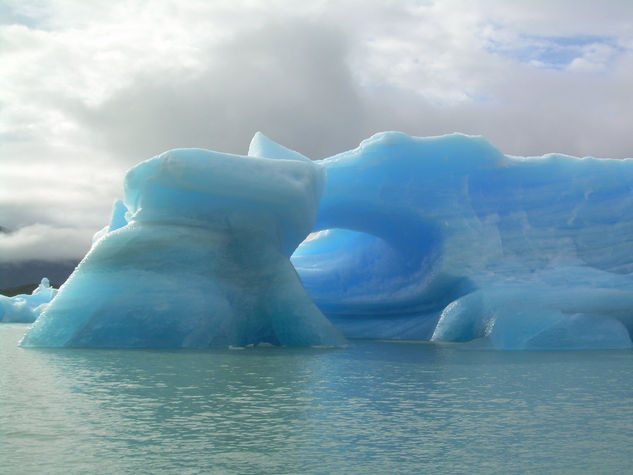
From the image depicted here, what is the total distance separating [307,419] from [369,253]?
12.0 metres

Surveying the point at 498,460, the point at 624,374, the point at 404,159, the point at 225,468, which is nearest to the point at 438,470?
the point at 498,460

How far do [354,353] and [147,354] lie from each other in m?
2.44

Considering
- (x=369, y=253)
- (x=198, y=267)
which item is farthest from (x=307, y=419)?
(x=369, y=253)

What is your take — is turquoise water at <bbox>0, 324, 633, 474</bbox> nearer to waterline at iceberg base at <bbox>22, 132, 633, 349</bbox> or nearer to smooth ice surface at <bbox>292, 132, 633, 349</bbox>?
waterline at iceberg base at <bbox>22, 132, 633, 349</bbox>

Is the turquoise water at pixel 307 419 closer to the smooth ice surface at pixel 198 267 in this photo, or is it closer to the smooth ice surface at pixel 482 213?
the smooth ice surface at pixel 198 267

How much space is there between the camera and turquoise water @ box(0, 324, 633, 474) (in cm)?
274

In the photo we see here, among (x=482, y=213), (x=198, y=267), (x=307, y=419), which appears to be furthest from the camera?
(x=482, y=213)

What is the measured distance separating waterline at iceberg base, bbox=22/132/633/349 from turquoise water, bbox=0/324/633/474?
2570 millimetres

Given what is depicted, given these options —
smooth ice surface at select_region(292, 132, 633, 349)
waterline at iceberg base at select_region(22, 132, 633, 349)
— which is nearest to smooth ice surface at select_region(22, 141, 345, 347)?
waterline at iceberg base at select_region(22, 132, 633, 349)

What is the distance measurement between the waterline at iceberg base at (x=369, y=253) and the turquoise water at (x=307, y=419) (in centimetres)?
257

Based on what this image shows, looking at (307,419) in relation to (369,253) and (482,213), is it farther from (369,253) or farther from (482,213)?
(369,253)

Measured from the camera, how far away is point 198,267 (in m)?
9.34

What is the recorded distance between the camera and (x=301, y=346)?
31.5 ft

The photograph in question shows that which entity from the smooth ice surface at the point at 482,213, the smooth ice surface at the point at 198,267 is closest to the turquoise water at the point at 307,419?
the smooth ice surface at the point at 198,267
